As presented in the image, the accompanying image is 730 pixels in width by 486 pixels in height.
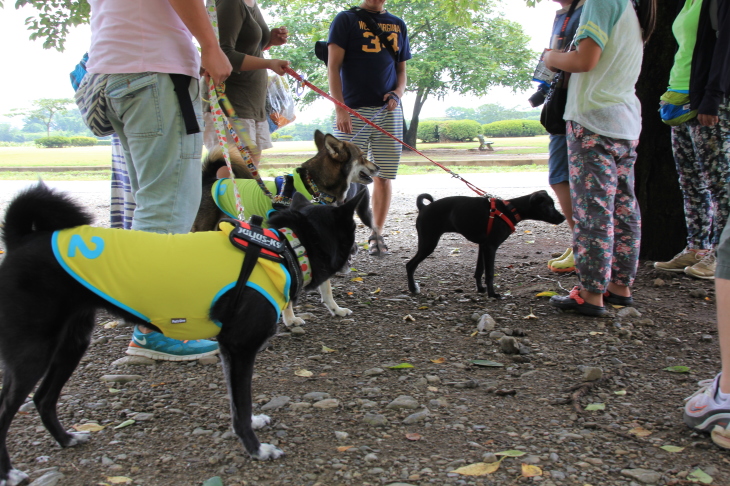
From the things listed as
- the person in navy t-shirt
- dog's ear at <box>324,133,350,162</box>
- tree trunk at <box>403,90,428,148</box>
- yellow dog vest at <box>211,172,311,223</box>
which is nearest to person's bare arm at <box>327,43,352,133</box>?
the person in navy t-shirt

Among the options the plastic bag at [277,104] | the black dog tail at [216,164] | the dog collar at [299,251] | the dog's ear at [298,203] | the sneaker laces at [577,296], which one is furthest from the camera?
the plastic bag at [277,104]

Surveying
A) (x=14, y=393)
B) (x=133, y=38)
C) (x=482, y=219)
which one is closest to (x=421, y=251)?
(x=482, y=219)

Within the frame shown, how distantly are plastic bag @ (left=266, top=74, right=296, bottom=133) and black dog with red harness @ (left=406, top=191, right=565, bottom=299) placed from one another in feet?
5.87

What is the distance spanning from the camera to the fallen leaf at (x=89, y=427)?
235 centimetres

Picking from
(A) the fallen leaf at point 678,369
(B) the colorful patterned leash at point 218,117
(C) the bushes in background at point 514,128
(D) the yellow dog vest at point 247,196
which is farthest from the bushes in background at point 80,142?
(A) the fallen leaf at point 678,369

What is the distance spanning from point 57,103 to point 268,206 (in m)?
41.7

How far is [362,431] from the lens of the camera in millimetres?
2301

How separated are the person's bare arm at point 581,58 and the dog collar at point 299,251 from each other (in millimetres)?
2245

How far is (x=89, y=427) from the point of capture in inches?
93.2

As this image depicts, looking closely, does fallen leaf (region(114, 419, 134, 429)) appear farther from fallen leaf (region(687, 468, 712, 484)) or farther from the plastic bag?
the plastic bag

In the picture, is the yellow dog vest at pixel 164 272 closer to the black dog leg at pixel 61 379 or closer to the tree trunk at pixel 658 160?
the black dog leg at pixel 61 379

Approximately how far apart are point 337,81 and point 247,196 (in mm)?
1990

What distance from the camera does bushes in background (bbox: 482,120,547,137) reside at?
3509 centimetres

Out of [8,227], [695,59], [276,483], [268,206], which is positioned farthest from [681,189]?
[8,227]
